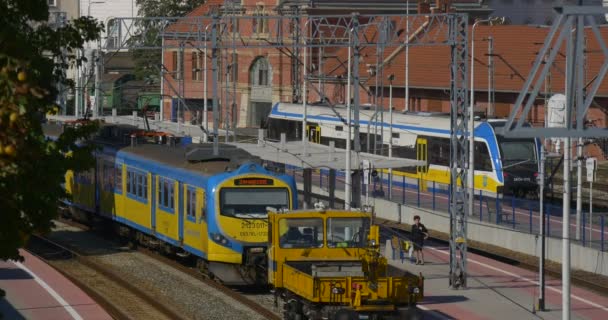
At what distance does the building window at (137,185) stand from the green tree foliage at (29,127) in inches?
602

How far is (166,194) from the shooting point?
29.1 meters

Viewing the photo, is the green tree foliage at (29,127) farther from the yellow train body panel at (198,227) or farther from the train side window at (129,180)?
the train side window at (129,180)

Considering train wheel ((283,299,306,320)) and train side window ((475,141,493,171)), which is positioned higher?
train side window ((475,141,493,171))

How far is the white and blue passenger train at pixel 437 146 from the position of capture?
143ft

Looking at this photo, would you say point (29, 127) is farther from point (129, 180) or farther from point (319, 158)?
point (319, 158)

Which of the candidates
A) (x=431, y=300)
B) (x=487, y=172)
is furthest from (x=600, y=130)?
(x=487, y=172)

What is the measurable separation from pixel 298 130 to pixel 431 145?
1166 cm

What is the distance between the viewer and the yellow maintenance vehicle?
794 inches

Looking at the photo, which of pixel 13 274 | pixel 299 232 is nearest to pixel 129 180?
pixel 13 274

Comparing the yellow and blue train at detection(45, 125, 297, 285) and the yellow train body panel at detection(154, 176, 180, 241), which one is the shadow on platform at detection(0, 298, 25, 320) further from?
the yellow train body panel at detection(154, 176, 180, 241)

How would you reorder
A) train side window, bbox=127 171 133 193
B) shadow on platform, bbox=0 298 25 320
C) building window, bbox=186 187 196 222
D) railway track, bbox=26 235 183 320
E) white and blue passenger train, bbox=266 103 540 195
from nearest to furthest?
shadow on platform, bbox=0 298 25 320 < railway track, bbox=26 235 183 320 < building window, bbox=186 187 196 222 < train side window, bbox=127 171 133 193 < white and blue passenger train, bbox=266 103 540 195

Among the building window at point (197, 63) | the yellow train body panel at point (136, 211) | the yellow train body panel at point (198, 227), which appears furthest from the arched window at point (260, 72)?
the yellow train body panel at point (198, 227)

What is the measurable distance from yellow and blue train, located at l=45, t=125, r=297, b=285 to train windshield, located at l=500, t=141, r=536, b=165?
1455 centimetres

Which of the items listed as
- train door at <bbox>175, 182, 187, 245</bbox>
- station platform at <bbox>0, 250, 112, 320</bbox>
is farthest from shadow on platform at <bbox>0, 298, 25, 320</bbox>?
train door at <bbox>175, 182, 187, 245</bbox>
